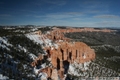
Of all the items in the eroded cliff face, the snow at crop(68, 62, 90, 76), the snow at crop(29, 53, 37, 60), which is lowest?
the snow at crop(68, 62, 90, 76)

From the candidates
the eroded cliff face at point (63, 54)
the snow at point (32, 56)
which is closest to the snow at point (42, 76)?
the snow at point (32, 56)

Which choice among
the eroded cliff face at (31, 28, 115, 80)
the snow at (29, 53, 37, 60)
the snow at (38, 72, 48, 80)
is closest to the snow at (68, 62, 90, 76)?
the eroded cliff face at (31, 28, 115, 80)

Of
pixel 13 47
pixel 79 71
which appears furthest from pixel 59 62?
pixel 13 47

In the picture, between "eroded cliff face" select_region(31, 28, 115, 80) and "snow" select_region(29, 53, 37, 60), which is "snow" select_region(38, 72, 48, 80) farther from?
"eroded cliff face" select_region(31, 28, 115, 80)

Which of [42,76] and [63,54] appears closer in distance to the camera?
[42,76]

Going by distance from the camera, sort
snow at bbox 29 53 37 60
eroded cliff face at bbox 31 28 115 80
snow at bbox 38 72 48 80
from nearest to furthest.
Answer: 1. snow at bbox 38 72 48 80
2. snow at bbox 29 53 37 60
3. eroded cliff face at bbox 31 28 115 80

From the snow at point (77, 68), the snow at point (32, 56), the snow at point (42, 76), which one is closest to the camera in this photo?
the snow at point (42, 76)

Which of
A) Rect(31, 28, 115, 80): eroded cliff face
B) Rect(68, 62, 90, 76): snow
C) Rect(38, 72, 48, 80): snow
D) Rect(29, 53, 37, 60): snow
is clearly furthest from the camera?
Rect(68, 62, 90, 76): snow

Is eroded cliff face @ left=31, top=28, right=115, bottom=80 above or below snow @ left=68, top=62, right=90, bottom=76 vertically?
above

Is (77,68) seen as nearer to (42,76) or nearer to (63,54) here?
(63,54)

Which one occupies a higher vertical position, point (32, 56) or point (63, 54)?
point (32, 56)

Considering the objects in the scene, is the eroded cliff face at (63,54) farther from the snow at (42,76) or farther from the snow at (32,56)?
the snow at (42,76)

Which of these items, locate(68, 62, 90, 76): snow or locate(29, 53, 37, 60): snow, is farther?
locate(68, 62, 90, 76): snow

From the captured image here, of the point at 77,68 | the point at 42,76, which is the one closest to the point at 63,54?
the point at 77,68
